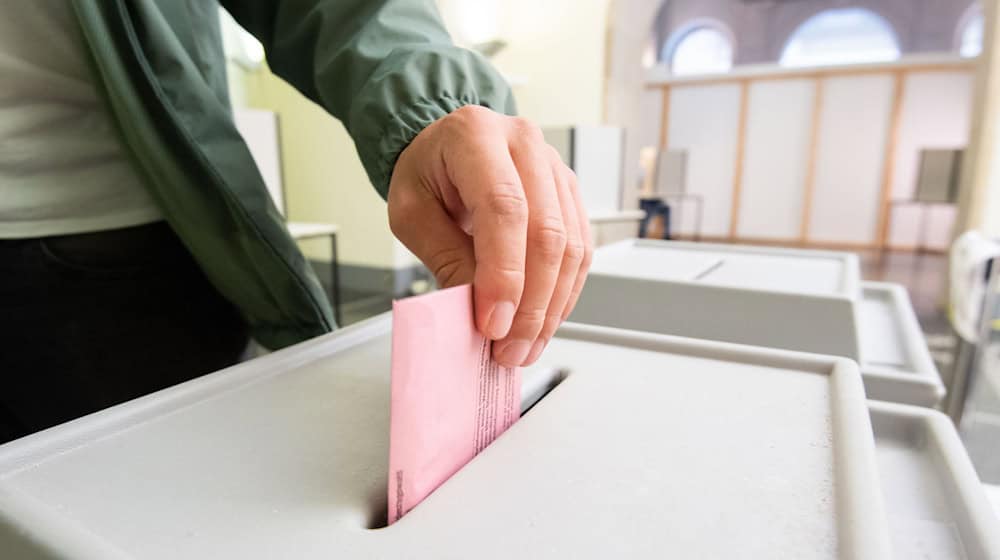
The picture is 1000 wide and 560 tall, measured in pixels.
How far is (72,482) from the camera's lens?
303 mm

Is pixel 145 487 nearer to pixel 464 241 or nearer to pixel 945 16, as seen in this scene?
pixel 464 241

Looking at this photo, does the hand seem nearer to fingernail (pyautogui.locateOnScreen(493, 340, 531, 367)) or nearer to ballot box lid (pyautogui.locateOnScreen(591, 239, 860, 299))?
fingernail (pyautogui.locateOnScreen(493, 340, 531, 367))

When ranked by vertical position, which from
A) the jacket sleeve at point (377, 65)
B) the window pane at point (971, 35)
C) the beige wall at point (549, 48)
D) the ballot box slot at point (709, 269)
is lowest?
the ballot box slot at point (709, 269)

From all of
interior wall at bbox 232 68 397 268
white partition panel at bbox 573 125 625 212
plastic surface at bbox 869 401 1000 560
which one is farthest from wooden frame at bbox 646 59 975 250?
plastic surface at bbox 869 401 1000 560

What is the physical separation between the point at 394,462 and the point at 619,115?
3712 mm

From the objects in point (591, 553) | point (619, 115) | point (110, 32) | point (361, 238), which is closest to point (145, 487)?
point (591, 553)

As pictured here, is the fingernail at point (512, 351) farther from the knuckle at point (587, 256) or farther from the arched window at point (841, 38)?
the arched window at point (841, 38)

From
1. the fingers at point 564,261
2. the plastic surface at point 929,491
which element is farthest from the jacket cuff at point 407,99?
the plastic surface at point 929,491

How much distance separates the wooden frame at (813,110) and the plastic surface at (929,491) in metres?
7.11

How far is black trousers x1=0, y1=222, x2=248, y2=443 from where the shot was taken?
529 mm

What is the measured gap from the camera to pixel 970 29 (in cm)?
680

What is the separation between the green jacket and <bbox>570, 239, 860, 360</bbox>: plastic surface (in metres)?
0.30

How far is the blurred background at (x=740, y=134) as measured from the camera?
320cm

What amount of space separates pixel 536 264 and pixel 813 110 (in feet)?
24.3
